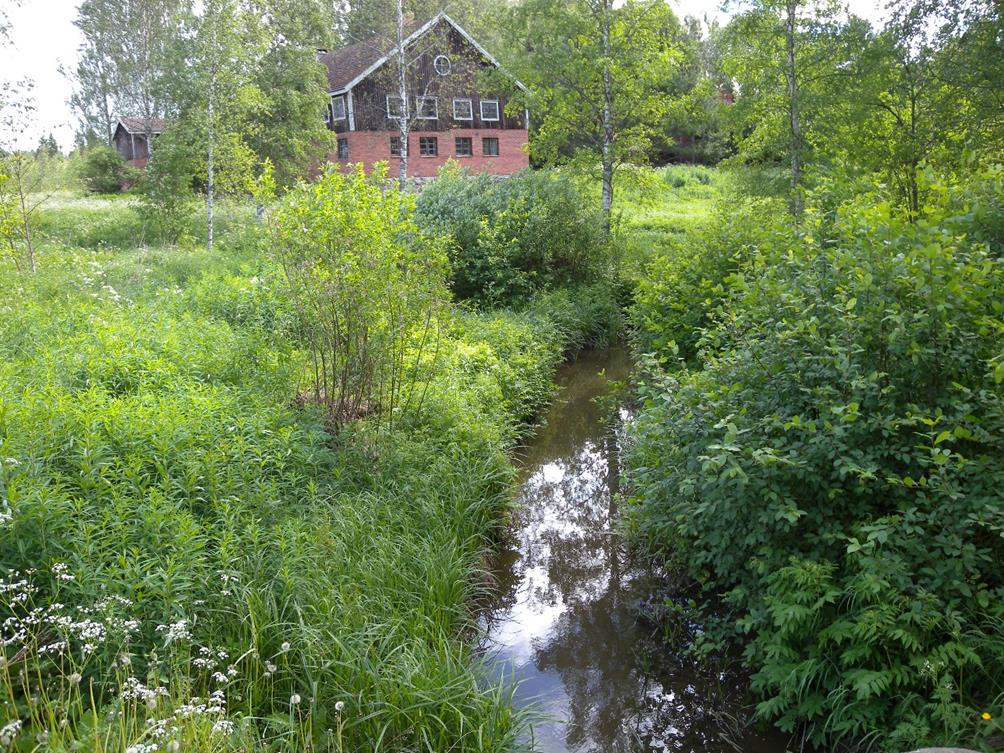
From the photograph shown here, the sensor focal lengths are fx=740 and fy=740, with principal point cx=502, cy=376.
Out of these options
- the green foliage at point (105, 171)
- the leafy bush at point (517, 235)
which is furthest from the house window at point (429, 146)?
the leafy bush at point (517, 235)

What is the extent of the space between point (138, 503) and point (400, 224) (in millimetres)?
3583

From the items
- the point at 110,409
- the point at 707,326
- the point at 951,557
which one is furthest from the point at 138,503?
the point at 707,326

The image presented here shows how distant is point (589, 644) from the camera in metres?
5.52

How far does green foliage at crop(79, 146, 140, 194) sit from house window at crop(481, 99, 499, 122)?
1686cm

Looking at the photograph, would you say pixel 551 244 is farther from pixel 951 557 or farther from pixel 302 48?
pixel 302 48

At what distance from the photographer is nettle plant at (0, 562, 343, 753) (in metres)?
3.04

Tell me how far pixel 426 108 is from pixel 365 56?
3.54m

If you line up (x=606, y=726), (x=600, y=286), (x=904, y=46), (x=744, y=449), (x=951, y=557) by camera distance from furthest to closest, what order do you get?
1. (x=600, y=286)
2. (x=904, y=46)
3. (x=606, y=726)
4. (x=744, y=449)
5. (x=951, y=557)

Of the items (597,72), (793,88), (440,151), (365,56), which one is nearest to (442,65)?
(365,56)

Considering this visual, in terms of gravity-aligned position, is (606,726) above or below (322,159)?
below

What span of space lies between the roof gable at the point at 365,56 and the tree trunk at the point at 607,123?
37.2 feet

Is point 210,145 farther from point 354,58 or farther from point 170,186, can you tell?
point 354,58

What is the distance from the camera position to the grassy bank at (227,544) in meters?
3.68

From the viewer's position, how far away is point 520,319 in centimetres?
1349
